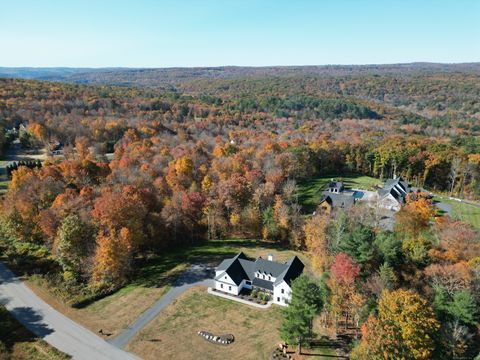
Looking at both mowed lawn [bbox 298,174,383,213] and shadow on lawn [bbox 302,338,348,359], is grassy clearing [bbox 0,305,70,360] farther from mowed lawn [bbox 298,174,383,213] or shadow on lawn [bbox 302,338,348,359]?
mowed lawn [bbox 298,174,383,213]

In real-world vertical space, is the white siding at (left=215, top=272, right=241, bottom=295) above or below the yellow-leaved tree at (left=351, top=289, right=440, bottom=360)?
below

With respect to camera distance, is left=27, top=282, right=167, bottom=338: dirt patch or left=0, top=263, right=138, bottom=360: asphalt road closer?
A: left=0, top=263, right=138, bottom=360: asphalt road

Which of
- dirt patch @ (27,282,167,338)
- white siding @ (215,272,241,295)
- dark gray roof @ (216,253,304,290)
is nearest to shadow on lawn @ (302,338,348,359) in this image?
dark gray roof @ (216,253,304,290)

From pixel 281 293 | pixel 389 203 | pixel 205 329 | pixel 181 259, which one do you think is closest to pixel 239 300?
pixel 281 293

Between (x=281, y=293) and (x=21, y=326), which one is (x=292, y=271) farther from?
(x=21, y=326)

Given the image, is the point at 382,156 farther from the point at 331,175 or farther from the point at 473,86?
the point at 473,86

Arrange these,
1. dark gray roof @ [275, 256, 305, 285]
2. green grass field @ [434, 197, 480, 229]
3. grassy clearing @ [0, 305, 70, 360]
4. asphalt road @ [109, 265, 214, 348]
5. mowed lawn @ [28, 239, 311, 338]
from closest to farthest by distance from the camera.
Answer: grassy clearing @ [0, 305, 70, 360] < asphalt road @ [109, 265, 214, 348] < mowed lawn @ [28, 239, 311, 338] < dark gray roof @ [275, 256, 305, 285] < green grass field @ [434, 197, 480, 229]

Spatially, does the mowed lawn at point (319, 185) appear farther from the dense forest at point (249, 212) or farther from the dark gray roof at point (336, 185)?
the dense forest at point (249, 212)
